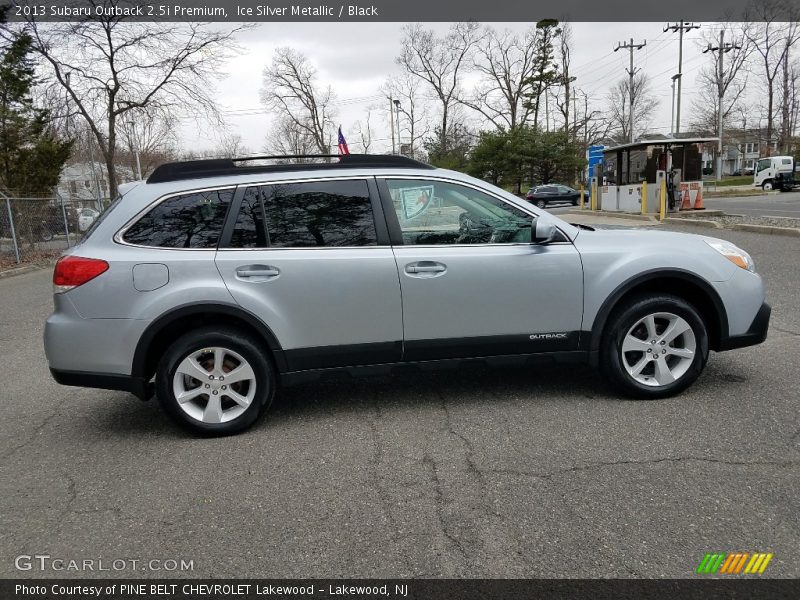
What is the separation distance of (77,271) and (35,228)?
1612 cm

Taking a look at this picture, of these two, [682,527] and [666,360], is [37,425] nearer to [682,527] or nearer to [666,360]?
[682,527]

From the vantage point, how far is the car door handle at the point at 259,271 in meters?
3.69

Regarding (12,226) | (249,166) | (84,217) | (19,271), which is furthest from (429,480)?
(84,217)

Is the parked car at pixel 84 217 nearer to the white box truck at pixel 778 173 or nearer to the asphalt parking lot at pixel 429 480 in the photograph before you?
the asphalt parking lot at pixel 429 480

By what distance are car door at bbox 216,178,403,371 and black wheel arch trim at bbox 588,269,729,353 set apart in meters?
1.38

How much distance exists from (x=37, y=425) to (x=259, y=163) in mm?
2550

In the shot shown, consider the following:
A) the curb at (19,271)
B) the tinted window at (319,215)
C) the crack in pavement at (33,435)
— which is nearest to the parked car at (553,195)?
the curb at (19,271)

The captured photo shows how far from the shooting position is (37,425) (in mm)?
4223

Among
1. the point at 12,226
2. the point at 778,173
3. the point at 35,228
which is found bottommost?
the point at 35,228

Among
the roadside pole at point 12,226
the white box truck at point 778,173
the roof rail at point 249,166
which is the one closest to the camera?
the roof rail at point 249,166

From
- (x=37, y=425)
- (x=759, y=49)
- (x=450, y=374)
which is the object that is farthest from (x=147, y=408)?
(x=759, y=49)

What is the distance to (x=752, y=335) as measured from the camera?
4105mm

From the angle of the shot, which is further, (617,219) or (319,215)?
(617,219)

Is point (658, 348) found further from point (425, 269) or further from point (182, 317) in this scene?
point (182, 317)
